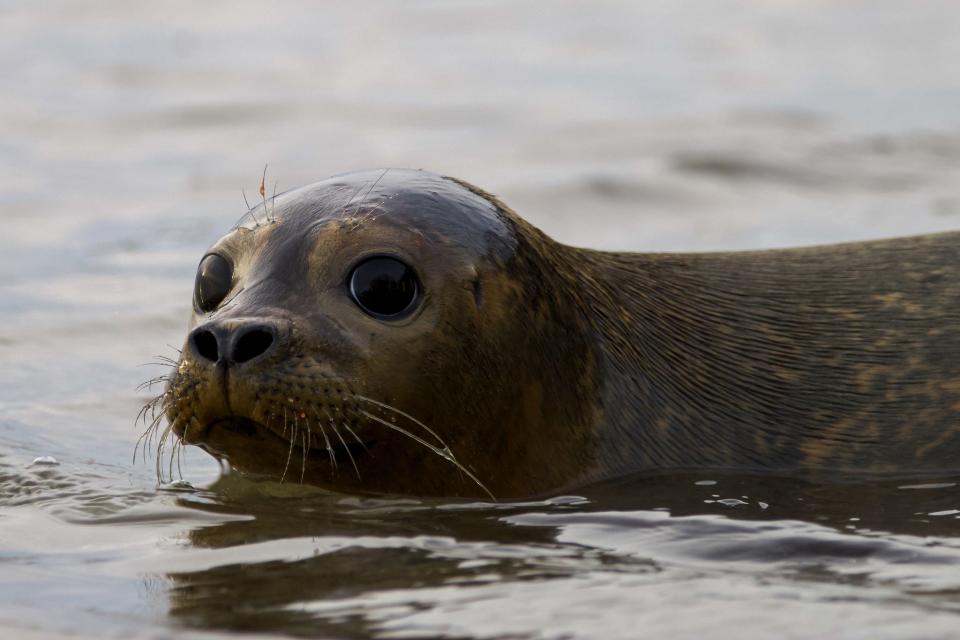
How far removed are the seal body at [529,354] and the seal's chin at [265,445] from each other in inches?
0.4

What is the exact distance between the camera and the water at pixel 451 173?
5.47 metres

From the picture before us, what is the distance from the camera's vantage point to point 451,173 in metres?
13.6

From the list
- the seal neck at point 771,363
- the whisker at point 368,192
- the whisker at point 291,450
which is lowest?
the whisker at point 291,450

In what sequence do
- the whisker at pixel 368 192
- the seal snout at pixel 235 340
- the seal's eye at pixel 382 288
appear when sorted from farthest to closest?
the whisker at pixel 368 192
the seal's eye at pixel 382 288
the seal snout at pixel 235 340

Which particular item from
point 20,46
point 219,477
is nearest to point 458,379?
point 219,477

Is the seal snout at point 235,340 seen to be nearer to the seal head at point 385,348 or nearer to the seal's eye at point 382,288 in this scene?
the seal head at point 385,348

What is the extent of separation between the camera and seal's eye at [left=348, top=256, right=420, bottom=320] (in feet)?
21.4

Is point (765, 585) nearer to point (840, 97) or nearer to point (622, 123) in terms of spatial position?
point (622, 123)

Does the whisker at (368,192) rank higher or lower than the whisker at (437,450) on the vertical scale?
higher

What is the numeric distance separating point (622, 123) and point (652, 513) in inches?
377

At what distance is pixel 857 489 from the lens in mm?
6922

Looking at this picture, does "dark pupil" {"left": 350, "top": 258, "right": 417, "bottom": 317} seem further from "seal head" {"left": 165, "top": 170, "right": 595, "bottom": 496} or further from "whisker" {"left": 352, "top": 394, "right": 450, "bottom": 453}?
"whisker" {"left": 352, "top": 394, "right": 450, "bottom": 453}

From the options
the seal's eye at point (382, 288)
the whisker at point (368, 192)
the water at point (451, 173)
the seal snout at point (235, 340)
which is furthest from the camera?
the whisker at point (368, 192)

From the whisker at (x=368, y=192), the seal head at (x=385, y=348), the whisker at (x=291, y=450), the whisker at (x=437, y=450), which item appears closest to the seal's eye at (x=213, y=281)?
the seal head at (x=385, y=348)
